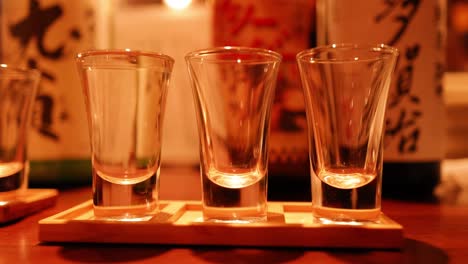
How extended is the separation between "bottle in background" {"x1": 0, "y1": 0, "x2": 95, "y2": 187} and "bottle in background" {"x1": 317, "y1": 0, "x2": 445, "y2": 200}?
13.9 inches

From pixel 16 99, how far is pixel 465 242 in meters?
0.41

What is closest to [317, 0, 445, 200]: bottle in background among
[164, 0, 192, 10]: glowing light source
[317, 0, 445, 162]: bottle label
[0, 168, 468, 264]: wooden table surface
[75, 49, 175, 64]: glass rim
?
[317, 0, 445, 162]: bottle label

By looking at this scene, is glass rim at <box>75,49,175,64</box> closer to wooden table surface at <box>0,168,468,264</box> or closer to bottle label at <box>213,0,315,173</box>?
wooden table surface at <box>0,168,468,264</box>

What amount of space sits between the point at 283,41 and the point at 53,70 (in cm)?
31

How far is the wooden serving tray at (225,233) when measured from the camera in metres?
0.30

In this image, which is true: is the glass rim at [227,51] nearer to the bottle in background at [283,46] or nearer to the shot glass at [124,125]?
the shot glass at [124,125]

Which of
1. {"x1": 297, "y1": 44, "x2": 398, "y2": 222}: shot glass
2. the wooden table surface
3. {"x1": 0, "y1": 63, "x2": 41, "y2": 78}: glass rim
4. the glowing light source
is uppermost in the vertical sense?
the glowing light source

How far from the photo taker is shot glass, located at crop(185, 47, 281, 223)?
345 mm

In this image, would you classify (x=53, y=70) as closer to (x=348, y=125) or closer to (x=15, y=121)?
(x=15, y=121)

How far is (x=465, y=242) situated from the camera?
320 mm

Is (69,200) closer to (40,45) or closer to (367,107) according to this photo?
(40,45)

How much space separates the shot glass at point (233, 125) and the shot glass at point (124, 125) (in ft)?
0.12

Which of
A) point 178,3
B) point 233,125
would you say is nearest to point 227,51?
point 233,125

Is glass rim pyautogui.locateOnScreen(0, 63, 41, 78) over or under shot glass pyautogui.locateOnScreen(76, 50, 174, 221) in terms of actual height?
over
